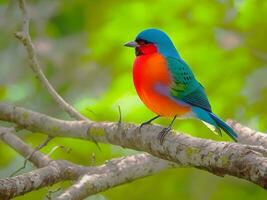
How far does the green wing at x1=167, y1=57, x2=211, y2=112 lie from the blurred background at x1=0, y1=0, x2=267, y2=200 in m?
0.11

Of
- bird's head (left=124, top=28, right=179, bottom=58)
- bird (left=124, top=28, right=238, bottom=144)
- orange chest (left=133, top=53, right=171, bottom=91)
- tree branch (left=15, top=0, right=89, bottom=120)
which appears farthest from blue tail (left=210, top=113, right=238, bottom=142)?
tree branch (left=15, top=0, right=89, bottom=120)

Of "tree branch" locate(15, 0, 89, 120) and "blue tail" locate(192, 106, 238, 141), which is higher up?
"tree branch" locate(15, 0, 89, 120)

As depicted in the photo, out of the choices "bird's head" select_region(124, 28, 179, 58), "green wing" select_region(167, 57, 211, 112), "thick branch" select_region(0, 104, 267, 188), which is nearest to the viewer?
"thick branch" select_region(0, 104, 267, 188)

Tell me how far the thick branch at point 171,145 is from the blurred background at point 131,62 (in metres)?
0.20

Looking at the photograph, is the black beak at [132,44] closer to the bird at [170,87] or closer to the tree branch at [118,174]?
the bird at [170,87]

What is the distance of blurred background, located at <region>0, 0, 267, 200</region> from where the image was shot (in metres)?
4.38

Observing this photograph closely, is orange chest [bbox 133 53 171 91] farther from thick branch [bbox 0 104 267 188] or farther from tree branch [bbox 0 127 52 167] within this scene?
tree branch [bbox 0 127 52 167]

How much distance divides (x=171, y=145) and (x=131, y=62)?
1.31 m

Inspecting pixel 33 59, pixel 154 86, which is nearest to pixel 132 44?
pixel 154 86

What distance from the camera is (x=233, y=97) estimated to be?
4301 mm

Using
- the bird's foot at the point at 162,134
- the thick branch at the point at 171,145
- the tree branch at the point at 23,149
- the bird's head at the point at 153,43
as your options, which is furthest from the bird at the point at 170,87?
the tree branch at the point at 23,149

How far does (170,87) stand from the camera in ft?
14.4

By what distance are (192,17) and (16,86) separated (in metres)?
1.40

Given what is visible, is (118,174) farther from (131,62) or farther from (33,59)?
(131,62)
